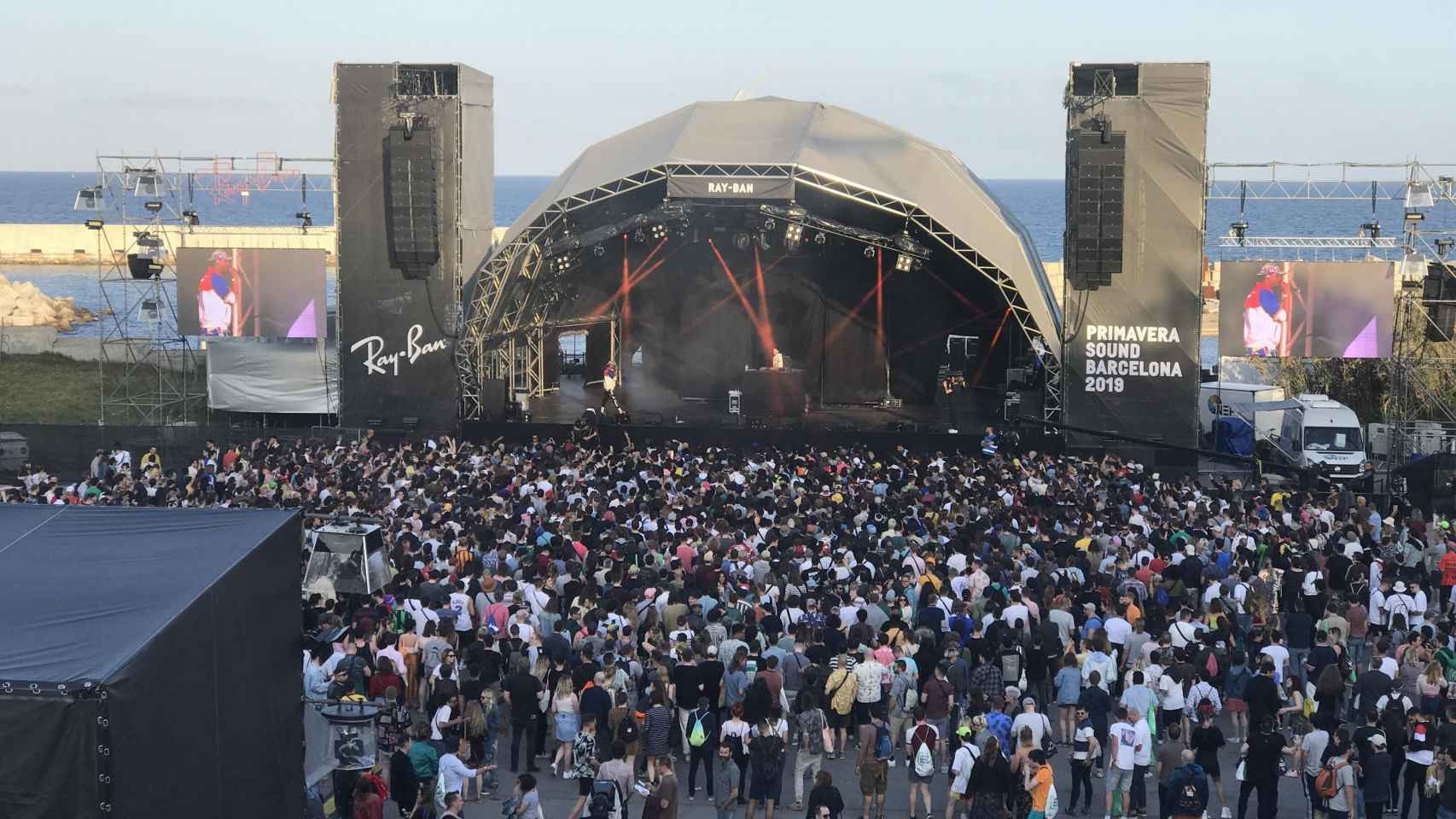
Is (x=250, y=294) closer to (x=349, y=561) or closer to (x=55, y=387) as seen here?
(x=55, y=387)

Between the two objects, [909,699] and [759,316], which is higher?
[759,316]

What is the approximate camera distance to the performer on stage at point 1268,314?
27.4 m

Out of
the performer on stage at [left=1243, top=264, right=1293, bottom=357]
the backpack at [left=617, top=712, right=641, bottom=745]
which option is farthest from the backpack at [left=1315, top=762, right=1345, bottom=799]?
the performer on stage at [left=1243, top=264, right=1293, bottom=357]

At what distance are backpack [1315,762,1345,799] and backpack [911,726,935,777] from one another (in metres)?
2.87

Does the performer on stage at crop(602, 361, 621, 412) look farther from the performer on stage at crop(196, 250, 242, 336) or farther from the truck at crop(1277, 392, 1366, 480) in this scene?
the truck at crop(1277, 392, 1366, 480)

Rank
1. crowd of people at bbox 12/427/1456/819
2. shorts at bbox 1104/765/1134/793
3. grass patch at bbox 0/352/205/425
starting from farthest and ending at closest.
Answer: grass patch at bbox 0/352/205/425
shorts at bbox 1104/765/1134/793
crowd of people at bbox 12/427/1456/819

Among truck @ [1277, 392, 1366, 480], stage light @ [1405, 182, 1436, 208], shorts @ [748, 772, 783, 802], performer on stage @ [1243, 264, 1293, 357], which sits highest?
stage light @ [1405, 182, 1436, 208]

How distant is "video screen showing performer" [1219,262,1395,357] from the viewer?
27.2m

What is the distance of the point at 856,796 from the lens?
1288cm

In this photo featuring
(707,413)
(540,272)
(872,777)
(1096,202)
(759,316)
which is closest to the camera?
(872,777)

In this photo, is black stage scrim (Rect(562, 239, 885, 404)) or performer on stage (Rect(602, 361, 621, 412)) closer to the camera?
performer on stage (Rect(602, 361, 621, 412))

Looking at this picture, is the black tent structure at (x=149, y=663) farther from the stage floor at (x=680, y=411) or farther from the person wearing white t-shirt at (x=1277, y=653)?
the stage floor at (x=680, y=411)

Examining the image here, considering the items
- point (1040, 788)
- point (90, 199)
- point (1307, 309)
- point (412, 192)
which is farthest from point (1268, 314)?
point (90, 199)

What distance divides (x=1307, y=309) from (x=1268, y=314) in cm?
65
